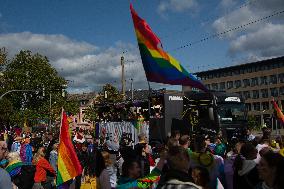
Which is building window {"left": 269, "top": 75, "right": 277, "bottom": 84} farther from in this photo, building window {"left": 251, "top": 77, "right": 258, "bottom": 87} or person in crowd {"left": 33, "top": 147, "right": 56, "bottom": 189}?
person in crowd {"left": 33, "top": 147, "right": 56, "bottom": 189}

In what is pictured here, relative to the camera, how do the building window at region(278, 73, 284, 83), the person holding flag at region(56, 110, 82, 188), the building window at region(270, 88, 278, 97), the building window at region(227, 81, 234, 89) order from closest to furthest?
the person holding flag at region(56, 110, 82, 188) < the building window at region(278, 73, 284, 83) < the building window at region(270, 88, 278, 97) < the building window at region(227, 81, 234, 89)

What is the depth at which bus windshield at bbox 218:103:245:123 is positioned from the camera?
70.0 ft

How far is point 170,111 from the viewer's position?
68.3 feet

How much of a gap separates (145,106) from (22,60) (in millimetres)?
60093

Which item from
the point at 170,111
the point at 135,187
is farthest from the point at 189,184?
the point at 170,111

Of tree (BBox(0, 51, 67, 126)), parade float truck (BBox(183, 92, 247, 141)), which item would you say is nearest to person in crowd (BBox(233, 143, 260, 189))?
parade float truck (BBox(183, 92, 247, 141))

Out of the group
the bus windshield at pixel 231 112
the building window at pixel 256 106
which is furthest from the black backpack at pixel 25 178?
the building window at pixel 256 106

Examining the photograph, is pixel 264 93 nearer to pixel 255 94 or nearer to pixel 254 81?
pixel 255 94

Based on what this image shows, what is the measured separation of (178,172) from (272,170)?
958 mm

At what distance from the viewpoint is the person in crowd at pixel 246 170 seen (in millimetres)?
5512

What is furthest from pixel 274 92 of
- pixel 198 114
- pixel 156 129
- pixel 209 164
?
pixel 209 164

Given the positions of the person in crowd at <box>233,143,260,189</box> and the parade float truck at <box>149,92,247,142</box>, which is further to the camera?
the parade float truck at <box>149,92,247,142</box>

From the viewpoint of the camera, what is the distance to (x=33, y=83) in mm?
76750

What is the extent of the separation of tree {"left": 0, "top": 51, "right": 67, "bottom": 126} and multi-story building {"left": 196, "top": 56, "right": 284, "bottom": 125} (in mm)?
43220
